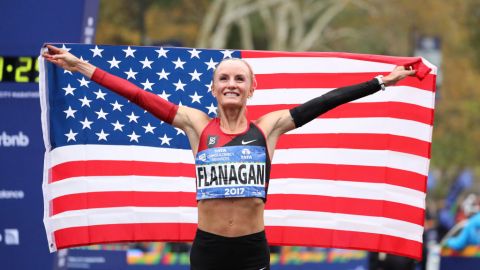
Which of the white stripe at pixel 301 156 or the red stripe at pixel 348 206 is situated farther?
the red stripe at pixel 348 206

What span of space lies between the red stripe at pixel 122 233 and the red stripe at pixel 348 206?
30.3 inches

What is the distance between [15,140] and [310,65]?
2878 mm

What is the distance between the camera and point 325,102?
875 cm

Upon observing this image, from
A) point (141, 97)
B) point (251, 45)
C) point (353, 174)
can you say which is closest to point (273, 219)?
point (353, 174)

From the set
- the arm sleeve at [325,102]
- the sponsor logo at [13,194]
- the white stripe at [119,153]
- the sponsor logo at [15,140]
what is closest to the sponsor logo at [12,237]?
the sponsor logo at [13,194]

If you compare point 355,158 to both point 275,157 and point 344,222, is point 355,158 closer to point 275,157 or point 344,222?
point 344,222

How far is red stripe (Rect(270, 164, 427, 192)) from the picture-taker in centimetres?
1057

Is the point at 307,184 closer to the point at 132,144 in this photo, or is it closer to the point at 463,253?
the point at 132,144

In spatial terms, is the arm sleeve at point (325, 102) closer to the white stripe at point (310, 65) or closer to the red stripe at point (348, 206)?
the white stripe at point (310, 65)

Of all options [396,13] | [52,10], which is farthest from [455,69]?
[52,10]

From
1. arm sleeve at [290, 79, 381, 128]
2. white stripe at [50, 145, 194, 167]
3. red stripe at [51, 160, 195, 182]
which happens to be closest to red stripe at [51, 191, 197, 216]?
red stripe at [51, 160, 195, 182]

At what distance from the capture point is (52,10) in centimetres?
1159

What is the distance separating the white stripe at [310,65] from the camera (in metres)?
10.6

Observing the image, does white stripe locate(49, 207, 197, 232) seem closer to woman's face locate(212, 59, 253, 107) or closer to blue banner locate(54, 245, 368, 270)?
woman's face locate(212, 59, 253, 107)
